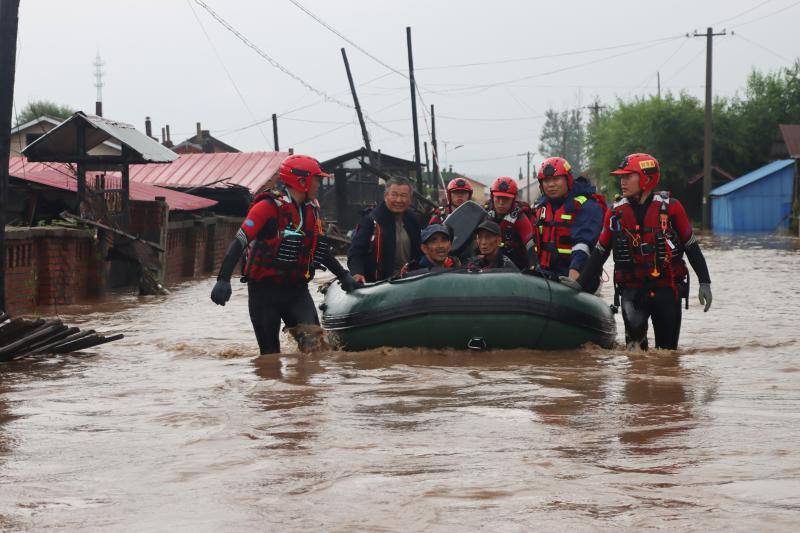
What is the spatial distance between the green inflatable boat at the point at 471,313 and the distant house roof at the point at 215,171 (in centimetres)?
2410

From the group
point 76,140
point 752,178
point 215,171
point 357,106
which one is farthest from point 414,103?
point 76,140

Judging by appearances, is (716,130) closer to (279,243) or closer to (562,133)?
(279,243)

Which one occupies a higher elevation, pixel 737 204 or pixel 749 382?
pixel 737 204

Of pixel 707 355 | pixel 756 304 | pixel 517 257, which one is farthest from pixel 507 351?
pixel 756 304

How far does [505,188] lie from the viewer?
996 cm

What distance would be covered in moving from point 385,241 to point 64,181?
13225 mm

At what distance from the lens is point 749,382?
812 centimetres

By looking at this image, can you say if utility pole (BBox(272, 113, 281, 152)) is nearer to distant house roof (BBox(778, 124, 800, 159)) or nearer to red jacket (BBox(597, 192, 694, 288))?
distant house roof (BBox(778, 124, 800, 159))

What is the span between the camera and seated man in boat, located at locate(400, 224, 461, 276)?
9.35 m

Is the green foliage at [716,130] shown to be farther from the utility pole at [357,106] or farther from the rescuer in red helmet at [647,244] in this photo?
the rescuer in red helmet at [647,244]

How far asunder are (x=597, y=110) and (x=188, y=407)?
88.5 metres

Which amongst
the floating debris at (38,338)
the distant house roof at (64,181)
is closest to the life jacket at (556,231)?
the floating debris at (38,338)

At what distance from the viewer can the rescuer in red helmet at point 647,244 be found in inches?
344

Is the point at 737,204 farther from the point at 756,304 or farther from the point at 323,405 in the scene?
the point at 323,405
